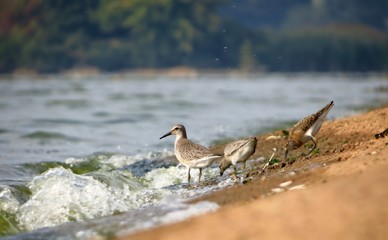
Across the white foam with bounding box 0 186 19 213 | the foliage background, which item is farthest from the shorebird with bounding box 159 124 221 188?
the foliage background

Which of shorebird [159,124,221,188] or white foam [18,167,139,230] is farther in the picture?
shorebird [159,124,221,188]

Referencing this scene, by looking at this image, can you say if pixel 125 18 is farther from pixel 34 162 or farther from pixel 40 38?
pixel 34 162

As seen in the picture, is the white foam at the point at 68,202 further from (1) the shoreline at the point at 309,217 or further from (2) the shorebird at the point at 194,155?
(1) the shoreline at the point at 309,217

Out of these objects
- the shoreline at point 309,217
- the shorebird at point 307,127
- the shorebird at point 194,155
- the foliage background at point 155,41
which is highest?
the shoreline at point 309,217

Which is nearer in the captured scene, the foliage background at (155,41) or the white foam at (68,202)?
the white foam at (68,202)

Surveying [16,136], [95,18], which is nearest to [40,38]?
[95,18]

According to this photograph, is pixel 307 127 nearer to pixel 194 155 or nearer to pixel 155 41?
pixel 194 155

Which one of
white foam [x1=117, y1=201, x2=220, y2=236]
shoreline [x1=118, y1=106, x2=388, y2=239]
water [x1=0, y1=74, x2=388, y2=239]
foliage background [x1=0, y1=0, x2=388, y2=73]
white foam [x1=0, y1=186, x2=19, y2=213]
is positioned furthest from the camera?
foliage background [x1=0, y1=0, x2=388, y2=73]

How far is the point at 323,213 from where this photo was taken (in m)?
5.88

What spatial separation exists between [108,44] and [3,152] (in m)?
86.3

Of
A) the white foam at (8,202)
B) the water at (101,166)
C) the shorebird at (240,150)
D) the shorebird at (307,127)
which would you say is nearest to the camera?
the water at (101,166)

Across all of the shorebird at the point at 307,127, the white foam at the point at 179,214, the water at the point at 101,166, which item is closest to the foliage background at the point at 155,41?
the water at the point at 101,166

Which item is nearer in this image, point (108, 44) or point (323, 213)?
point (323, 213)

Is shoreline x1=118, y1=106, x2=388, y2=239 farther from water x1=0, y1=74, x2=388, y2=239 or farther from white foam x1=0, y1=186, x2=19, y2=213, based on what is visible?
white foam x1=0, y1=186, x2=19, y2=213
